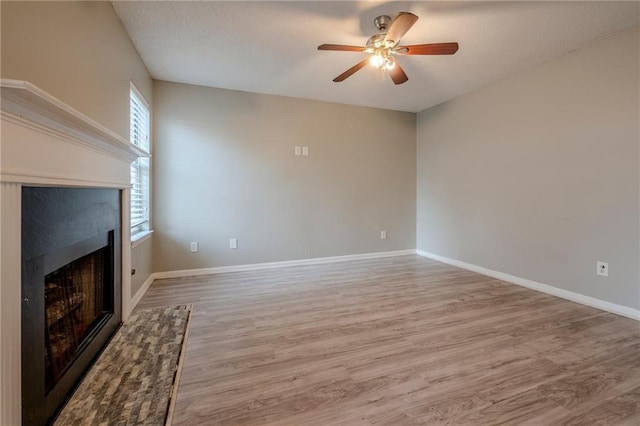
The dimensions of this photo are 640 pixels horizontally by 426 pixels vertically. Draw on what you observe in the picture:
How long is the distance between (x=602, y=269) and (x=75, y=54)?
14.2 feet

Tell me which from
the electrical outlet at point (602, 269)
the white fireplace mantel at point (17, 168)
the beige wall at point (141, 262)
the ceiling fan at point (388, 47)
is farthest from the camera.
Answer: the beige wall at point (141, 262)

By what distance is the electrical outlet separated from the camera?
2.40 m

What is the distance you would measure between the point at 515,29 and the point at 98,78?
10.5 feet

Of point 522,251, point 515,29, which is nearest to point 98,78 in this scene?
point 515,29

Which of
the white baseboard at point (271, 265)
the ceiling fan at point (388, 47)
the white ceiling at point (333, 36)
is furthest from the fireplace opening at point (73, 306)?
the ceiling fan at point (388, 47)

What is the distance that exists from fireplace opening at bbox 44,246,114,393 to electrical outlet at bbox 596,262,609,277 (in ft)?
13.2

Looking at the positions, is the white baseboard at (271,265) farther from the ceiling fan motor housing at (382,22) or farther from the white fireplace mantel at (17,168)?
the ceiling fan motor housing at (382,22)

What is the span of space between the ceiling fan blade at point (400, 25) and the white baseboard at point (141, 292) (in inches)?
118

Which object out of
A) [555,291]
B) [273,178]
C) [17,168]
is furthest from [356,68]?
[555,291]

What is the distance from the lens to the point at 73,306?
155 centimetres

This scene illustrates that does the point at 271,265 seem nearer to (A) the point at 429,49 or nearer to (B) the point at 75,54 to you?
(B) the point at 75,54

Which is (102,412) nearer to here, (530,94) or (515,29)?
(515,29)

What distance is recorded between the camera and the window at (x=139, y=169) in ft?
8.74

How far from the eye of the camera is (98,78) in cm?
177
